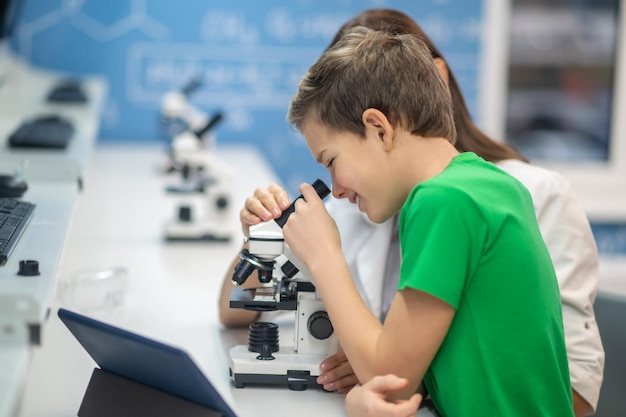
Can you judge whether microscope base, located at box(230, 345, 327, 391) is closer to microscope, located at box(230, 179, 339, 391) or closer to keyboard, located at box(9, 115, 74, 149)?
microscope, located at box(230, 179, 339, 391)

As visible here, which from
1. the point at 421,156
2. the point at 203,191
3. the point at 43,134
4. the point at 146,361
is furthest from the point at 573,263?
the point at 43,134

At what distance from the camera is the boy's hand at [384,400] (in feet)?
3.87

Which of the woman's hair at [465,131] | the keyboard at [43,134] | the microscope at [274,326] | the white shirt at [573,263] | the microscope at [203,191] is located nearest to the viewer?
the microscope at [274,326]

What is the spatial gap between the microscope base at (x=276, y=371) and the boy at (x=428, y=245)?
0.59 ft

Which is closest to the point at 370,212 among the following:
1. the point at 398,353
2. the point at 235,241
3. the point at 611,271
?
the point at 398,353

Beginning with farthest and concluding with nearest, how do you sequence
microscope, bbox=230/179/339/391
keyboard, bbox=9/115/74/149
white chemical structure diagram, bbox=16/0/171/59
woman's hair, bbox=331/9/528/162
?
white chemical structure diagram, bbox=16/0/171/59, keyboard, bbox=9/115/74/149, woman's hair, bbox=331/9/528/162, microscope, bbox=230/179/339/391

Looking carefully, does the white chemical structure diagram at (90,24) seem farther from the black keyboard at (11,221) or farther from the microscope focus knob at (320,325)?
the microscope focus knob at (320,325)

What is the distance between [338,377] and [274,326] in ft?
0.45

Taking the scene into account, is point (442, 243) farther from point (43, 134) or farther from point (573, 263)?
point (43, 134)

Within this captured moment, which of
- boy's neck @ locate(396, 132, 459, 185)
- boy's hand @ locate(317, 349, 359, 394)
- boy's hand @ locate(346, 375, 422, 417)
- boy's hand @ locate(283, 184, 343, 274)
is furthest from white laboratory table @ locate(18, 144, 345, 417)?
boy's neck @ locate(396, 132, 459, 185)

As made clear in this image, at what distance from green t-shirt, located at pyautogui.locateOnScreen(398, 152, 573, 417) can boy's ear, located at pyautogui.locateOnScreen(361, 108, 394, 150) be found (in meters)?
0.10

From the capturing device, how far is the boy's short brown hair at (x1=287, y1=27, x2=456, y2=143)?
1.27 metres

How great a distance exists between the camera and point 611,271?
3709mm

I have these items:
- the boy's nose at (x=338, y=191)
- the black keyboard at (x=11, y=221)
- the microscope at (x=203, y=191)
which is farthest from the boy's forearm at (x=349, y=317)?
the microscope at (x=203, y=191)
